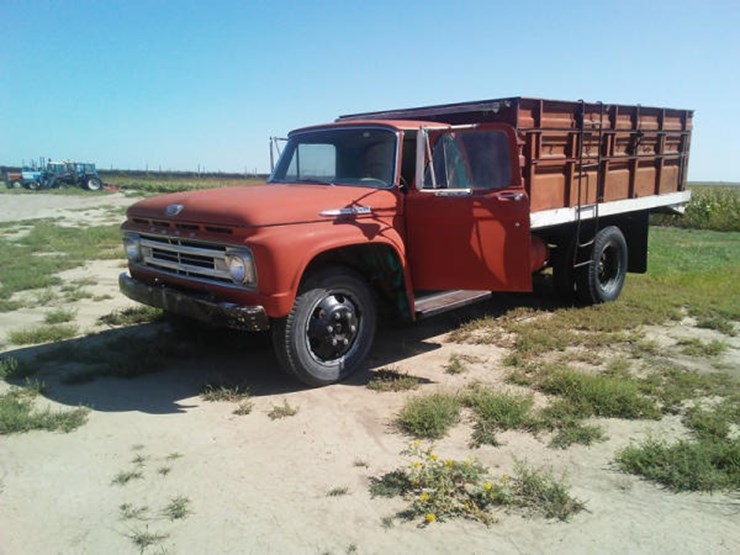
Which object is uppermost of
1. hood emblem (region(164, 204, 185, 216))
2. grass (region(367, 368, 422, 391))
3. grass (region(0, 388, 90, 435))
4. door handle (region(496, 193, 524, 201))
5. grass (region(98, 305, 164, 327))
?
door handle (region(496, 193, 524, 201))

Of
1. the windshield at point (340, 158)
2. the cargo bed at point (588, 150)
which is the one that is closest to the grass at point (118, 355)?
the windshield at point (340, 158)

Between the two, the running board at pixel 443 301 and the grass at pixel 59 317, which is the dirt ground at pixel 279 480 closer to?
the running board at pixel 443 301

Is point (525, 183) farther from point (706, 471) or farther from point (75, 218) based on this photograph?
point (75, 218)

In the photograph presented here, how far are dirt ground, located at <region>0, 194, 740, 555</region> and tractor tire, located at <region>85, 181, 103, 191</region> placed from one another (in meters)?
43.4

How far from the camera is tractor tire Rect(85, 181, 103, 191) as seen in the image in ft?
143

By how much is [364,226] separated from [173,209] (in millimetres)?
1599

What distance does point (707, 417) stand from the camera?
158 inches

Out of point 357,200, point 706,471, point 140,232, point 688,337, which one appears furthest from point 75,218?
point 706,471

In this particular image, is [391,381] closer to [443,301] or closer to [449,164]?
[443,301]

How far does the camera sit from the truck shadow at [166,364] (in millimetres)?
4652

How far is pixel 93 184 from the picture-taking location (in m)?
43.7

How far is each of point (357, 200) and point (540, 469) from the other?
260 centimetres

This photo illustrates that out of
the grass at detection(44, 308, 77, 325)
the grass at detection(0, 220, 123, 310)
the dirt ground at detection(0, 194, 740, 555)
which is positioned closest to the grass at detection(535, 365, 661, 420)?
the dirt ground at detection(0, 194, 740, 555)

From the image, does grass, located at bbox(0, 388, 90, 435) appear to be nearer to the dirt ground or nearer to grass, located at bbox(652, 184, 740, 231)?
the dirt ground
